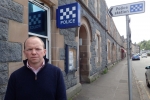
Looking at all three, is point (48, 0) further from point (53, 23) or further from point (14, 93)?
point (14, 93)

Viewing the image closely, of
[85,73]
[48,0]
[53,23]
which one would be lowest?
[85,73]

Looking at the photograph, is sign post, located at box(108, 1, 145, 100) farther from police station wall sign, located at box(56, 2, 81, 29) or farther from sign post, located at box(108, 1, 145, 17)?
police station wall sign, located at box(56, 2, 81, 29)

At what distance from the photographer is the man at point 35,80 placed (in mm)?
1540

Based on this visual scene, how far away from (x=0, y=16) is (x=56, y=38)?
2.00 m

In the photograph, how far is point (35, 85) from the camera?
154 cm

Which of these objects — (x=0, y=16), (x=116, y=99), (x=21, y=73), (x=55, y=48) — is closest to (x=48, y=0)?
(x=55, y=48)

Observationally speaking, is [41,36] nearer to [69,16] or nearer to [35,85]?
[69,16]

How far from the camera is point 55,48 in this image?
14.1 ft

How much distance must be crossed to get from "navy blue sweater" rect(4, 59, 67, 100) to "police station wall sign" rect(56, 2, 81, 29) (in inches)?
97.6

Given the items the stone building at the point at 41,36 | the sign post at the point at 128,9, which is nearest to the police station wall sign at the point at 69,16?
the stone building at the point at 41,36

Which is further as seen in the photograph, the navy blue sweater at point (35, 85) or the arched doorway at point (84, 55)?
the arched doorway at point (84, 55)

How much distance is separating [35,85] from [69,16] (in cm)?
280

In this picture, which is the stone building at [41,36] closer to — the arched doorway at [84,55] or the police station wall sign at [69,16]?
the arched doorway at [84,55]

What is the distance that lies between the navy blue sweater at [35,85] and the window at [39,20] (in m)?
2.11
